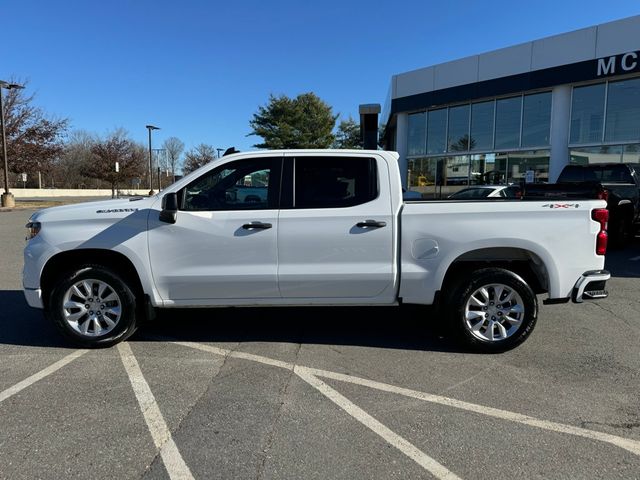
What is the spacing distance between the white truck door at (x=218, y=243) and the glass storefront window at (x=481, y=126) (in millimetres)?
18029

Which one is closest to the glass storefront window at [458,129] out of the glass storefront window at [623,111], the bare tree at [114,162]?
the glass storefront window at [623,111]

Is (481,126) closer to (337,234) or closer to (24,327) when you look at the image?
(337,234)

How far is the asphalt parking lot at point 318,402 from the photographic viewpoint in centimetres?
296

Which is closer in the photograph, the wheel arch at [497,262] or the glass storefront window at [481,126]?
the wheel arch at [497,262]

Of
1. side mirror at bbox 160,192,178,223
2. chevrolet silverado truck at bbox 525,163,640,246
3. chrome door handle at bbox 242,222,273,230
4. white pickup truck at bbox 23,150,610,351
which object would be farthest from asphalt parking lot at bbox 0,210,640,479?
chevrolet silverado truck at bbox 525,163,640,246

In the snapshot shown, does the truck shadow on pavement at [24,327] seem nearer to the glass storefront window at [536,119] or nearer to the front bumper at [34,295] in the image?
the front bumper at [34,295]

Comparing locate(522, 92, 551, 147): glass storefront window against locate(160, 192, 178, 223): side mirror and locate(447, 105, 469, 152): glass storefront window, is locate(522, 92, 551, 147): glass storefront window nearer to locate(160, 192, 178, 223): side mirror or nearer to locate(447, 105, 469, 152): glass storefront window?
locate(447, 105, 469, 152): glass storefront window

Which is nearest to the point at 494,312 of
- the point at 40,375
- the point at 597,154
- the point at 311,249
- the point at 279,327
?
the point at 311,249

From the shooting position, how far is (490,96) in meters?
20.4

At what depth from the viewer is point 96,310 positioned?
4.85 m

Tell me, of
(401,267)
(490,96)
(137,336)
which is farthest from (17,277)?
(490,96)

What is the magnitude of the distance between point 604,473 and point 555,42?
62.1ft

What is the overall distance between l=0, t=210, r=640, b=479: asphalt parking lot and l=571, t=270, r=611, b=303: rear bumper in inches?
22.5

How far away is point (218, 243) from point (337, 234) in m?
1.13
